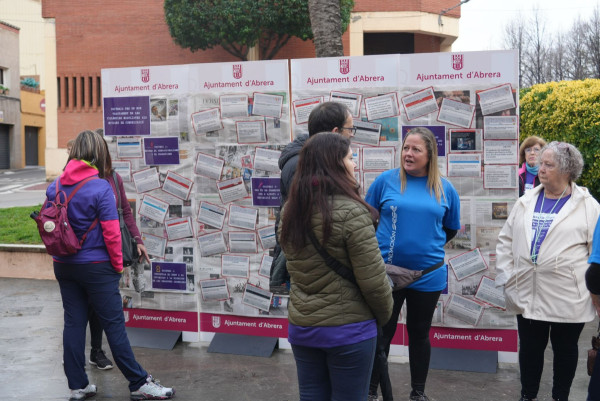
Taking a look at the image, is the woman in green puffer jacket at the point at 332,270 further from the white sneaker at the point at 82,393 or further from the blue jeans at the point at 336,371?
the white sneaker at the point at 82,393

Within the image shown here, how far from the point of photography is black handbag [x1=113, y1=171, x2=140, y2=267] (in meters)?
5.07

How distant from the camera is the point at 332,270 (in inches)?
114

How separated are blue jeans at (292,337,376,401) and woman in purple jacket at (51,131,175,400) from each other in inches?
74.9

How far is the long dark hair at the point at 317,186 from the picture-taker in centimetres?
285

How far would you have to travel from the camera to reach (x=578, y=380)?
4957 mm

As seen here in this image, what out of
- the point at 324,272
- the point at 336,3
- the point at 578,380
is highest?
the point at 336,3

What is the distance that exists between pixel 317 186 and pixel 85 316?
2492 millimetres

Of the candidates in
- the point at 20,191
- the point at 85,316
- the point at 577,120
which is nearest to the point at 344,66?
the point at 85,316

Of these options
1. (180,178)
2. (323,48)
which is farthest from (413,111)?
(323,48)

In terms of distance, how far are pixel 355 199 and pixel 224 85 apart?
9.86ft

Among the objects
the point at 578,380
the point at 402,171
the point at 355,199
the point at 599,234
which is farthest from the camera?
the point at 578,380

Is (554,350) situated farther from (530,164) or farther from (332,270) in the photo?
(530,164)

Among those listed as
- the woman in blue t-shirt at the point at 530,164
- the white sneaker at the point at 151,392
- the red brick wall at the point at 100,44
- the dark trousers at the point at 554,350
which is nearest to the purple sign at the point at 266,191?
the white sneaker at the point at 151,392

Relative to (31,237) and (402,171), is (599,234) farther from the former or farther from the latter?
(31,237)
